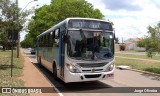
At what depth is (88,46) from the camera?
13703 millimetres

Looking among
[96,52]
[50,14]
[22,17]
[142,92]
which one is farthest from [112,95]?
[50,14]

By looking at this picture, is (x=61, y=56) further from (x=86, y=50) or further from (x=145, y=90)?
(x=145, y=90)

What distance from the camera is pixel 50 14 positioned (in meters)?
51.5

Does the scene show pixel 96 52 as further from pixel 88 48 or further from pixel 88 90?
pixel 88 90

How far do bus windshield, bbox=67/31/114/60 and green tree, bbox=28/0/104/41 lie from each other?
1284 inches

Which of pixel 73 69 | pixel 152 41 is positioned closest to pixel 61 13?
pixel 152 41

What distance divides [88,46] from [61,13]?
115 ft

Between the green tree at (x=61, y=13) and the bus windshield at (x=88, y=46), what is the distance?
107 ft

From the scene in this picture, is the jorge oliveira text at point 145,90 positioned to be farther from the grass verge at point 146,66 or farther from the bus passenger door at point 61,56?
the grass verge at point 146,66

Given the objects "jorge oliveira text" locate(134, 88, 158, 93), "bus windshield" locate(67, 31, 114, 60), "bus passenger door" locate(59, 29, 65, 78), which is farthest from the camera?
"bus passenger door" locate(59, 29, 65, 78)

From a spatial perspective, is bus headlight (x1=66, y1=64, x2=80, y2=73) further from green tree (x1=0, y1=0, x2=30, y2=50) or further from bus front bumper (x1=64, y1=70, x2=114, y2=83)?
green tree (x1=0, y1=0, x2=30, y2=50)

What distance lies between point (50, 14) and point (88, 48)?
38.6m

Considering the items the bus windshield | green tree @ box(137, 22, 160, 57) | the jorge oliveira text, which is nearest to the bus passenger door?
the bus windshield

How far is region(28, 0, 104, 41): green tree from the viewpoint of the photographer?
4766cm
